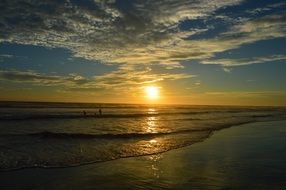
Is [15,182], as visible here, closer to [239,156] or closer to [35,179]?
[35,179]

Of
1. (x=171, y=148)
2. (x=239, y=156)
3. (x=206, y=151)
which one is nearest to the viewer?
(x=239, y=156)

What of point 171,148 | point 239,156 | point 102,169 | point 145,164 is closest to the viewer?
point 102,169

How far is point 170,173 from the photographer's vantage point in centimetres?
1298

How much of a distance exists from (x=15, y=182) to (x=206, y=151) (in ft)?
34.9

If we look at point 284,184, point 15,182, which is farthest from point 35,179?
point 284,184

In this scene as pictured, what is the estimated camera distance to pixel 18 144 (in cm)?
2088

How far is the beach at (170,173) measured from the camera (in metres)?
11.2

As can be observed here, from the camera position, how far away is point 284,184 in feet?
36.3

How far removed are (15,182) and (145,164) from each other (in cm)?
581

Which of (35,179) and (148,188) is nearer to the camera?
(148,188)

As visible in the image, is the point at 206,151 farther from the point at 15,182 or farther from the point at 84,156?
the point at 15,182

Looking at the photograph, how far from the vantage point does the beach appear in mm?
11219

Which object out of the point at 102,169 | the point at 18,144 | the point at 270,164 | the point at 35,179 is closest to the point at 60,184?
the point at 35,179

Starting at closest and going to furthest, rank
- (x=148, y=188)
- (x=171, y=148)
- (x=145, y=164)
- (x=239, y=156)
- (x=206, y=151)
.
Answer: (x=148, y=188), (x=145, y=164), (x=239, y=156), (x=206, y=151), (x=171, y=148)
